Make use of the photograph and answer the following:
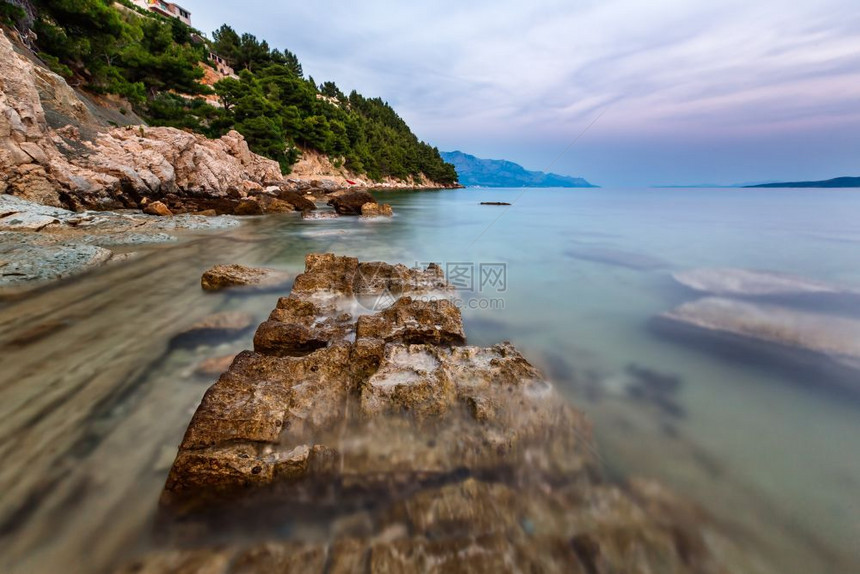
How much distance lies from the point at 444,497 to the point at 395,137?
94591 mm

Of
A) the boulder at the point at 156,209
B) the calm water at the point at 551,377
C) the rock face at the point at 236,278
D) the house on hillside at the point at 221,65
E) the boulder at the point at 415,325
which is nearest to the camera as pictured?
the calm water at the point at 551,377

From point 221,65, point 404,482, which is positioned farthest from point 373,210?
point 221,65

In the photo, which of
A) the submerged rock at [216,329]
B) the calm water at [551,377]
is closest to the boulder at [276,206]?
the calm water at [551,377]

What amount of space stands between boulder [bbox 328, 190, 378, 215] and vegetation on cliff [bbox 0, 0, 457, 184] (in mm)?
17789

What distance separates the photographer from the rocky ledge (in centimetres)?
197

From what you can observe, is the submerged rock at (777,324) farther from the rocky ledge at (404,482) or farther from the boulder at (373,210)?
the boulder at (373,210)

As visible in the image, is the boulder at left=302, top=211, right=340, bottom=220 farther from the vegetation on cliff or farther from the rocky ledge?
the vegetation on cliff

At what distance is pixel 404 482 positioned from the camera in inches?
93.2

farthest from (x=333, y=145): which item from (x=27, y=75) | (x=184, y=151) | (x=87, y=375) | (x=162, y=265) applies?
(x=87, y=375)

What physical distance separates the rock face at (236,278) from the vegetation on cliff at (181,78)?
80.2 ft

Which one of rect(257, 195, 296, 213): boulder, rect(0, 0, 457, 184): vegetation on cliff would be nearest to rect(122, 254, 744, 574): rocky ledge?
rect(257, 195, 296, 213): boulder

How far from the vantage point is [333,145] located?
52.8 meters

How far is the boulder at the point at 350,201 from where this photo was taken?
1992 centimetres

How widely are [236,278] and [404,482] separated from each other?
572 cm
